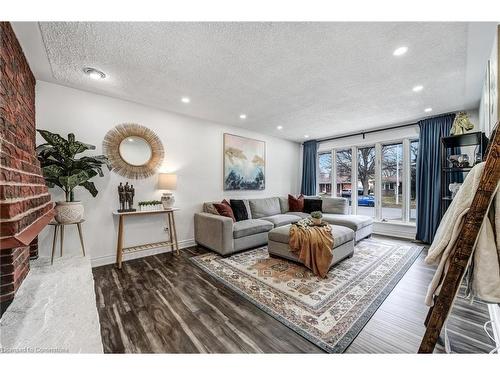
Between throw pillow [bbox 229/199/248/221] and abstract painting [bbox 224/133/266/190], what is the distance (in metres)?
0.44

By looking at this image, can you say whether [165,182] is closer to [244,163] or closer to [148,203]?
[148,203]

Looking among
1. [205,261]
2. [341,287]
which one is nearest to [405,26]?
[341,287]

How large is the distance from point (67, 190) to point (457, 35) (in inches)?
163

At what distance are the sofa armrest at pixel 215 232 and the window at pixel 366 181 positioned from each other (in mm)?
3663

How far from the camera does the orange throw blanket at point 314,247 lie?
246cm

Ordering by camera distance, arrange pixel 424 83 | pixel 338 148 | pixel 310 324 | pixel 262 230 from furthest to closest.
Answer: pixel 338 148
pixel 262 230
pixel 424 83
pixel 310 324

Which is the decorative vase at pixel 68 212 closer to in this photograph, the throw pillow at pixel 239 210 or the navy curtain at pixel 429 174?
the throw pillow at pixel 239 210

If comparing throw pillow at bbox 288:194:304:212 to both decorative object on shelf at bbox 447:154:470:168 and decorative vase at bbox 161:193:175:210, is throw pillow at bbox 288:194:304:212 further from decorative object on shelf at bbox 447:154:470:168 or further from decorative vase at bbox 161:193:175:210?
decorative vase at bbox 161:193:175:210

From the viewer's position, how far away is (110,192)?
297 cm

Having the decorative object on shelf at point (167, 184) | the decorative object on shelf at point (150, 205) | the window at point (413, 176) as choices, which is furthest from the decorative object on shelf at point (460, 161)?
the decorative object on shelf at point (150, 205)

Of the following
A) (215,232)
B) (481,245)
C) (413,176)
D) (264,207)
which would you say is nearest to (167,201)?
(215,232)

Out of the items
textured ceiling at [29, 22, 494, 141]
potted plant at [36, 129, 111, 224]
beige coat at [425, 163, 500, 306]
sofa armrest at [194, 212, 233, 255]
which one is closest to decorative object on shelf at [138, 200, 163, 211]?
sofa armrest at [194, 212, 233, 255]

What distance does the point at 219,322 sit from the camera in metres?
1.68

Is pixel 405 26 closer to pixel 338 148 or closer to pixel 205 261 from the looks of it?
→ pixel 205 261
